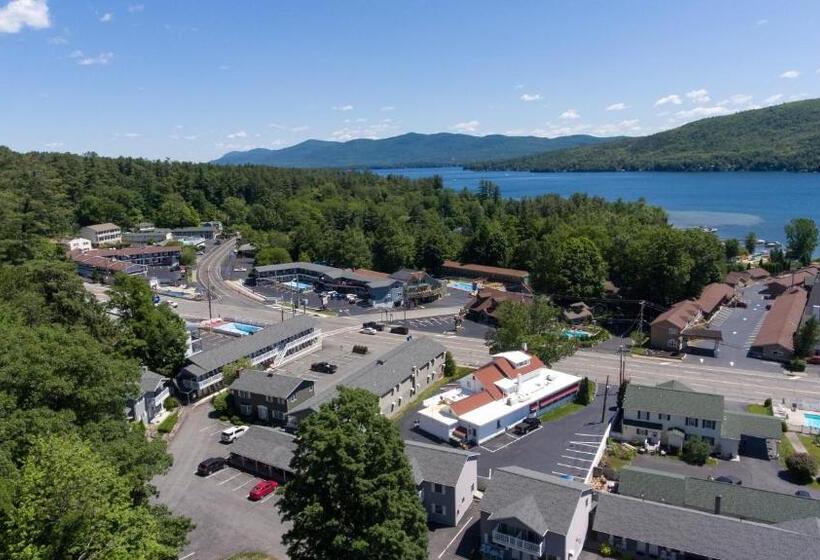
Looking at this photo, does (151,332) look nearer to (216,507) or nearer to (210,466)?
(210,466)

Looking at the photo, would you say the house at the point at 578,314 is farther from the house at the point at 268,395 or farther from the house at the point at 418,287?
the house at the point at 268,395

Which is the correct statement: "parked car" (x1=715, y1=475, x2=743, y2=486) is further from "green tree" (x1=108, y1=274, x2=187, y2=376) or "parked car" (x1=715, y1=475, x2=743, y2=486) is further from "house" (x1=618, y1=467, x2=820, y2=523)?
"green tree" (x1=108, y1=274, x2=187, y2=376)

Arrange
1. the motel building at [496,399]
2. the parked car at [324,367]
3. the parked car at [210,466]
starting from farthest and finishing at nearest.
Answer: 1. the parked car at [324,367]
2. the motel building at [496,399]
3. the parked car at [210,466]

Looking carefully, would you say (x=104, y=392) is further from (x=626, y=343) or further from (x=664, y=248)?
(x=664, y=248)

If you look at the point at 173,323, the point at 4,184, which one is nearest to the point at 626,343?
the point at 173,323

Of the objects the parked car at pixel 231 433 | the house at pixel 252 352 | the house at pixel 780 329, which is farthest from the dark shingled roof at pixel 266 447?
the house at pixel 780 329

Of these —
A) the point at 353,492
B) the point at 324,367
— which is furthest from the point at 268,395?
the point at 353,492
